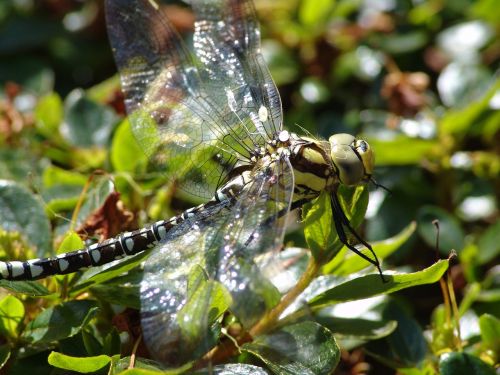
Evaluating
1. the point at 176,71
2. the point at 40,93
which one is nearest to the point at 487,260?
the point at 176,71

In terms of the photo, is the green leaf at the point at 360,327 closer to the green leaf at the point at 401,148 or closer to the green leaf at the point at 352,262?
the green leaf at the point at 352,262

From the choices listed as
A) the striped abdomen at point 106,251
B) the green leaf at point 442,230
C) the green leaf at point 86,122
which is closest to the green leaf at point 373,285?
the striped abdomen at point 106,251

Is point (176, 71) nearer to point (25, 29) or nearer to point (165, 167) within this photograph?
point (165, 167)

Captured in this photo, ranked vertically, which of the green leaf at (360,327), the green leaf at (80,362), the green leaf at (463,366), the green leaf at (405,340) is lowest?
the green leaf at (405,340)

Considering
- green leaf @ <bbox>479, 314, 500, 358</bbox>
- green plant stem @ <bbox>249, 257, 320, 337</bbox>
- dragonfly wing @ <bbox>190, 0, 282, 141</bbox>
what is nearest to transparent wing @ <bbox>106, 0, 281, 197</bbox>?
dragonfly wing @ <bbox>190, 0, 282, 141</bbox>

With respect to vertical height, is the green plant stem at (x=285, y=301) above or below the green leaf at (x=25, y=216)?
below

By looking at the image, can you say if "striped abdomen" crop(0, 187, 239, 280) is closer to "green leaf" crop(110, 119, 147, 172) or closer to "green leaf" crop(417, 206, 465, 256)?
"green leaf" crop(110, 119, 147, 172)

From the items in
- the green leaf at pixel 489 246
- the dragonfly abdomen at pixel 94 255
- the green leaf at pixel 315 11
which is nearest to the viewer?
the dragonfly abdomen at pixel 94 255

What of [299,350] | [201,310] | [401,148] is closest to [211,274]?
[201,310]
